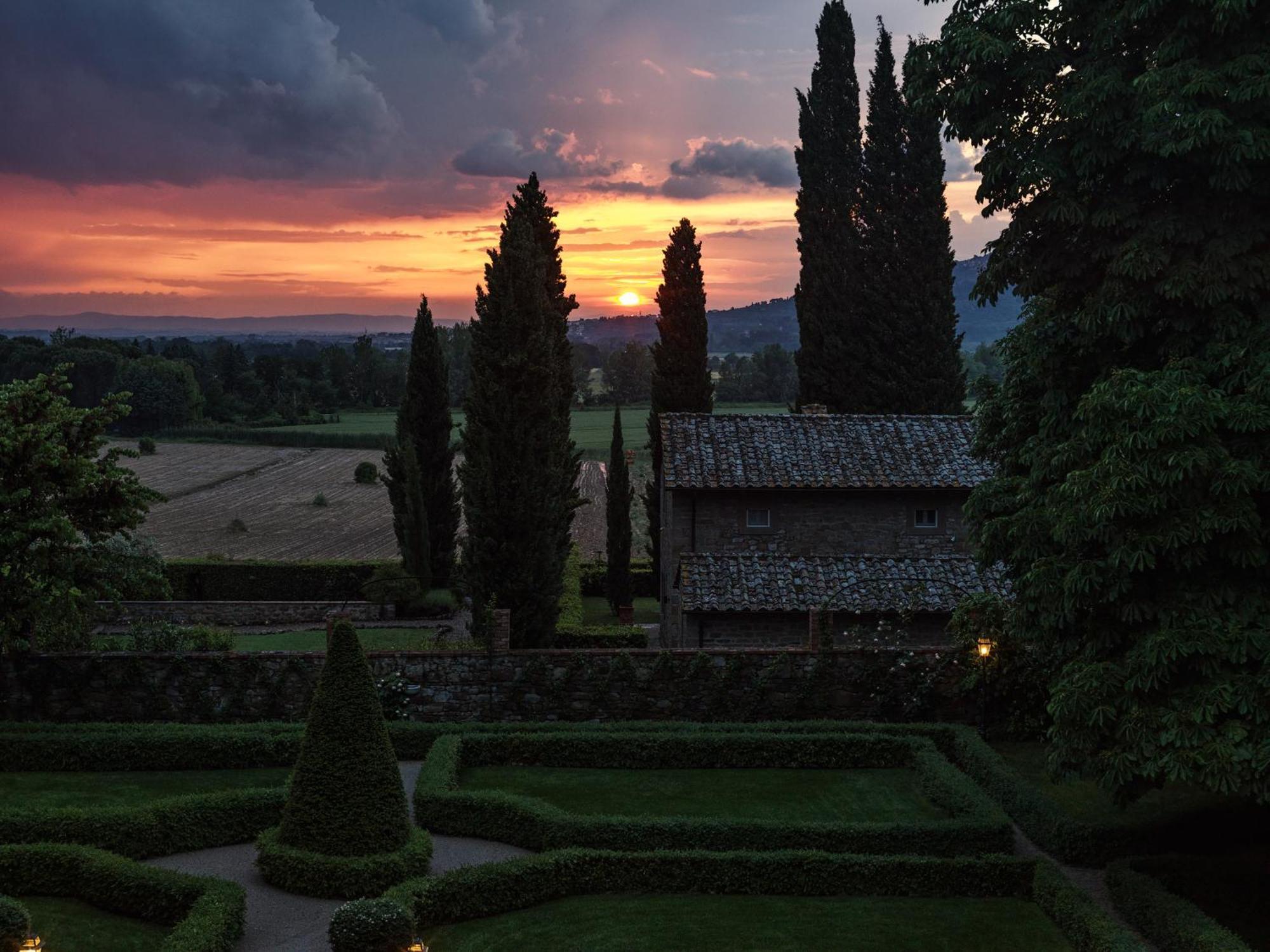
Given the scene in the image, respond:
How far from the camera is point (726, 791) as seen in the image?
22.8m

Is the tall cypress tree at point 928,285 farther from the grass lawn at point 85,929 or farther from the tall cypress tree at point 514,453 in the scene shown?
the grass lawn at point 85,929

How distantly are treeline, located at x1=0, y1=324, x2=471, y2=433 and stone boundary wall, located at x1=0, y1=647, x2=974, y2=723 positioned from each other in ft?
238

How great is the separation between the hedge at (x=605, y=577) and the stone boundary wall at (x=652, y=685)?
2465cm

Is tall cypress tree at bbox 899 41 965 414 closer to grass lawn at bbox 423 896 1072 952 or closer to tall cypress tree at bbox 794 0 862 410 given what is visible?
tall cypress tree at bbox 794 0 862 410

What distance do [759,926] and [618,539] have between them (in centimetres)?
3161

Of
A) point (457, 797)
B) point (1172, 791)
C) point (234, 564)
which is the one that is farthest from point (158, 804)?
point (234, 564)

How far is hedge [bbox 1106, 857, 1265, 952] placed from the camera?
585 inches

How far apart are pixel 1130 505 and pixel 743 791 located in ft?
35.7

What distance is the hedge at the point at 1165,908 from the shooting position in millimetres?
14859

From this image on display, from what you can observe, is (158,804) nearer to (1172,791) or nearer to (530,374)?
(530,374)

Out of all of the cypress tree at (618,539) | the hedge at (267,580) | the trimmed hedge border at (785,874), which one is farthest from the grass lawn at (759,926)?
the hedge at (267,580)

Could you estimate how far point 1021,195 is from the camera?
674 inches

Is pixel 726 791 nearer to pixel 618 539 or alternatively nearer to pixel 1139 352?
pixel 1139 352

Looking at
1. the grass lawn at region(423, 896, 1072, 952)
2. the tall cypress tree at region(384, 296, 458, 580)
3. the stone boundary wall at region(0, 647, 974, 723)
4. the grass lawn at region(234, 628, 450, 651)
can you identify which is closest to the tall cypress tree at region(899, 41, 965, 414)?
the tall cypress tree at region(384, 296, 458, 580)
